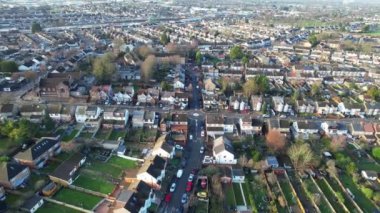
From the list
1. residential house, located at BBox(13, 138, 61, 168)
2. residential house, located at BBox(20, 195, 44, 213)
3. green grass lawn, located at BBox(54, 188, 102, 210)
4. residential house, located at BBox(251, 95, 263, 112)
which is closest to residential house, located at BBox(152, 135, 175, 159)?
green grass lawn, located at BBox(54, 188, 102, 210)

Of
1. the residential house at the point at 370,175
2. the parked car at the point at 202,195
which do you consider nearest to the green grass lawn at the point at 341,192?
the residential house at the point at 370,175

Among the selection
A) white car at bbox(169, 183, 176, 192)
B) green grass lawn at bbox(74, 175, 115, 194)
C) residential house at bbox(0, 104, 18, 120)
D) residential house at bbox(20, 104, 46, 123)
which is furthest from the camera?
residential house at bbox(20, 104, 46, 123)

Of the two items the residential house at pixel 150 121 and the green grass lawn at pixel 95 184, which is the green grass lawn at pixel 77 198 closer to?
the green grass lawn at pixel 95 184

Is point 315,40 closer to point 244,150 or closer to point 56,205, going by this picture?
Answer: point 244,150

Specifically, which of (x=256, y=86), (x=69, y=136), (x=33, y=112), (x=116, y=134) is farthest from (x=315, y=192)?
(x=33, y=112)

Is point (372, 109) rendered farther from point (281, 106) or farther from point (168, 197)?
point (168, 197)

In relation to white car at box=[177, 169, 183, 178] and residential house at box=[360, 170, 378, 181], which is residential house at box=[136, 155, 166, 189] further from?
residential house at box=[360, 170, 378, 181]

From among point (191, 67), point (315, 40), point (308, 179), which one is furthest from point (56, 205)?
point (315, 40)
